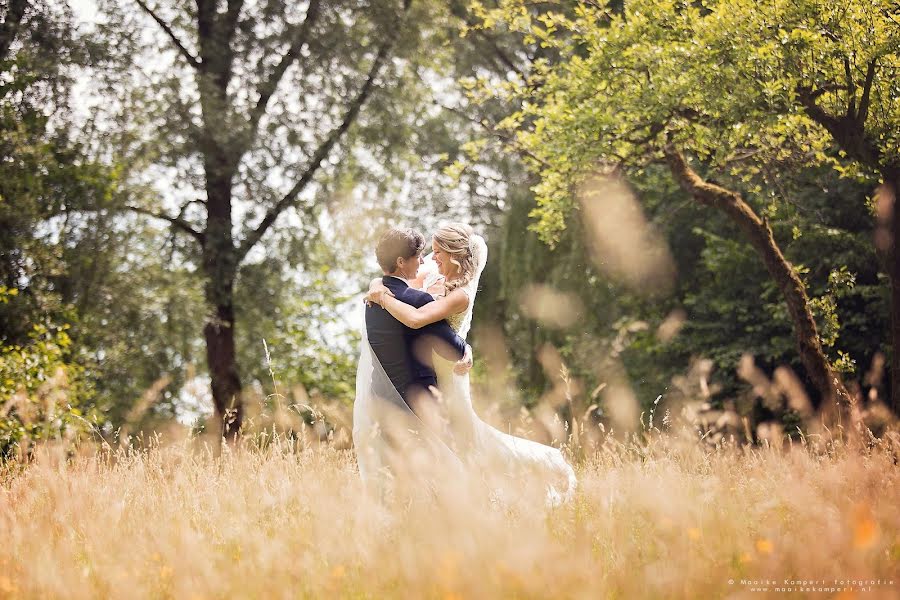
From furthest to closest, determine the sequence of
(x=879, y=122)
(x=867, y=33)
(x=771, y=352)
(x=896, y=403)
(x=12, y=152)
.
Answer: (x=771, y=352) < (x=12, y=152) < (x=896, y=403) < (x=879, y=122) < (x=867, y=33)

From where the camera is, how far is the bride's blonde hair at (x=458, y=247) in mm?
5016

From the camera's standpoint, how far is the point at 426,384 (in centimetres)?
482

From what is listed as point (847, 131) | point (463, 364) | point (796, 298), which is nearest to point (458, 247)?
point (463, 364)

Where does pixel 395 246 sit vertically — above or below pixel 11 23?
below

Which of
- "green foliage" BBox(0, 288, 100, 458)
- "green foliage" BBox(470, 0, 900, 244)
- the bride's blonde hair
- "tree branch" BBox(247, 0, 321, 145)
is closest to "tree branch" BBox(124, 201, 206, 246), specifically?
"tree branch" BBox(247, 0, 321, 145)

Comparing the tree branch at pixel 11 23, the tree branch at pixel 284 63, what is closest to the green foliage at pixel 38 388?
the tree branch at pixel 11 23

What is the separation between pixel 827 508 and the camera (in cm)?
353

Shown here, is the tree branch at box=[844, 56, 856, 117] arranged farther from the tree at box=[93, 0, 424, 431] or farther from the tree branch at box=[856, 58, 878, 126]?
the tree at box=[93, 0, 424, 431]

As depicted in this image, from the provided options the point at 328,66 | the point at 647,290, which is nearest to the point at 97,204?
the point at 328,66

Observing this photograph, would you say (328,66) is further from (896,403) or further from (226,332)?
(896,403)

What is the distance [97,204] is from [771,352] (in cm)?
953

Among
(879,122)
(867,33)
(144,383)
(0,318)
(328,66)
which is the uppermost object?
(328,66)

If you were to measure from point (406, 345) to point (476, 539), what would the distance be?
5.68 feet

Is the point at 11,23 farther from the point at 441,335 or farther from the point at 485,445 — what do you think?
the point at 485,445
